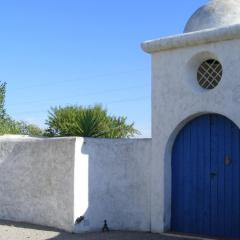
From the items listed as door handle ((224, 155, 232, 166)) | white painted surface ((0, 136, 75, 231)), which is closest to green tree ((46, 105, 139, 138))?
white painted surface ((0, 136, 75, 231))

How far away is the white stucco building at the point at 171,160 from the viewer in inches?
373

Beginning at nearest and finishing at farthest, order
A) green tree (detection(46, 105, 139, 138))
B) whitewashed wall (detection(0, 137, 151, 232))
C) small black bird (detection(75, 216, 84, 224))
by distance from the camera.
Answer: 1. small black bird (detection(75, 216, 84, 224))
2. whitewashed wall (detection(0, 137, 151, 232))
3. green tree (detection(46, 105, 139, 138))

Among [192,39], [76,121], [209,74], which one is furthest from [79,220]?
[76,121]

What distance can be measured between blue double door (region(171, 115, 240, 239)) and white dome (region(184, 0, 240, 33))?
180 centimetres

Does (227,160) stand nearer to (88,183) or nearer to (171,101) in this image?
(171,101)

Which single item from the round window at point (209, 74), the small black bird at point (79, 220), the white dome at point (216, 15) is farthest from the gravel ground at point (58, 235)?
the white dome at point (216, 15)

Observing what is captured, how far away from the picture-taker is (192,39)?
32.1ft

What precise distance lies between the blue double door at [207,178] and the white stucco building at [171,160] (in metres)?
0.02

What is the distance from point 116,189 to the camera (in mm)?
10867

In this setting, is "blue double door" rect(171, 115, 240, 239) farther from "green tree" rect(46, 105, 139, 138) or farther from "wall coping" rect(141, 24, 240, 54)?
"green tree" rect(46, 105, 139, 138)

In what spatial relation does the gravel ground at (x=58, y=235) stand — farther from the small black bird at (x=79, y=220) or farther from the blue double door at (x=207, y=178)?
the blue double door at (x=207, y=178)

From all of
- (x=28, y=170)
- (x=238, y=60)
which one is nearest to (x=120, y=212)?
(x=28, y=170)

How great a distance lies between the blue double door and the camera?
30.9ft

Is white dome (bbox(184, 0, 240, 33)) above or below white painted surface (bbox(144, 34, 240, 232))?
above
